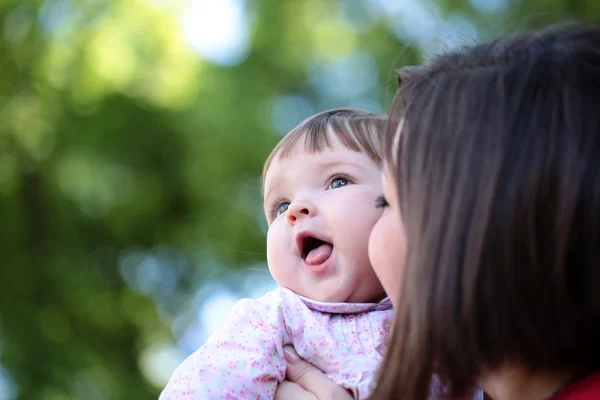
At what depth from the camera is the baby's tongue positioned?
137cm

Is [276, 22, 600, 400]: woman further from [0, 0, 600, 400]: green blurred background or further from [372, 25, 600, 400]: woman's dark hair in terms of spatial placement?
[0, 0, 600, 400]: green blurred background

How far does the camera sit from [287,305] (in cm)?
133

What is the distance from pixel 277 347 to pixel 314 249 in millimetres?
201

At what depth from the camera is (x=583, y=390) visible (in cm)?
110

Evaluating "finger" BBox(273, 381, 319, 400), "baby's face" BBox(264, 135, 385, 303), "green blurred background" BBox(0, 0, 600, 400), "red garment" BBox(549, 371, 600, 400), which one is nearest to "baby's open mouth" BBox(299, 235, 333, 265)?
"baby's face" BBox(264, 135, 385, 303)

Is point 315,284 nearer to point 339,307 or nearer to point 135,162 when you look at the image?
point 339,307

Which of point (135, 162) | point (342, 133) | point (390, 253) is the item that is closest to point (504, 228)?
point (390, 253)

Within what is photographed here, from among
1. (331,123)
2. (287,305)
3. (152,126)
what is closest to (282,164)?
(331,123)

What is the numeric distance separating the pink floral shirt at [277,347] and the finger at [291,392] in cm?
1

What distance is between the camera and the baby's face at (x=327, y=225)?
134 centimetres

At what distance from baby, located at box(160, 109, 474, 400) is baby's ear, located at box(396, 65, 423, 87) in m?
0.14

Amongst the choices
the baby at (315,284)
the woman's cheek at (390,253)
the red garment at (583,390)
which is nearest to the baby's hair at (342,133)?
the baby at (315,284)

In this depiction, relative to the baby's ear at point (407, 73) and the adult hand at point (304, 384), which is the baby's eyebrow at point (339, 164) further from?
the adult hand at point (304, 384)

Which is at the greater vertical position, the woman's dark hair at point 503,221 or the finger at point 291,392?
the woman's dark hair at point 503,221
